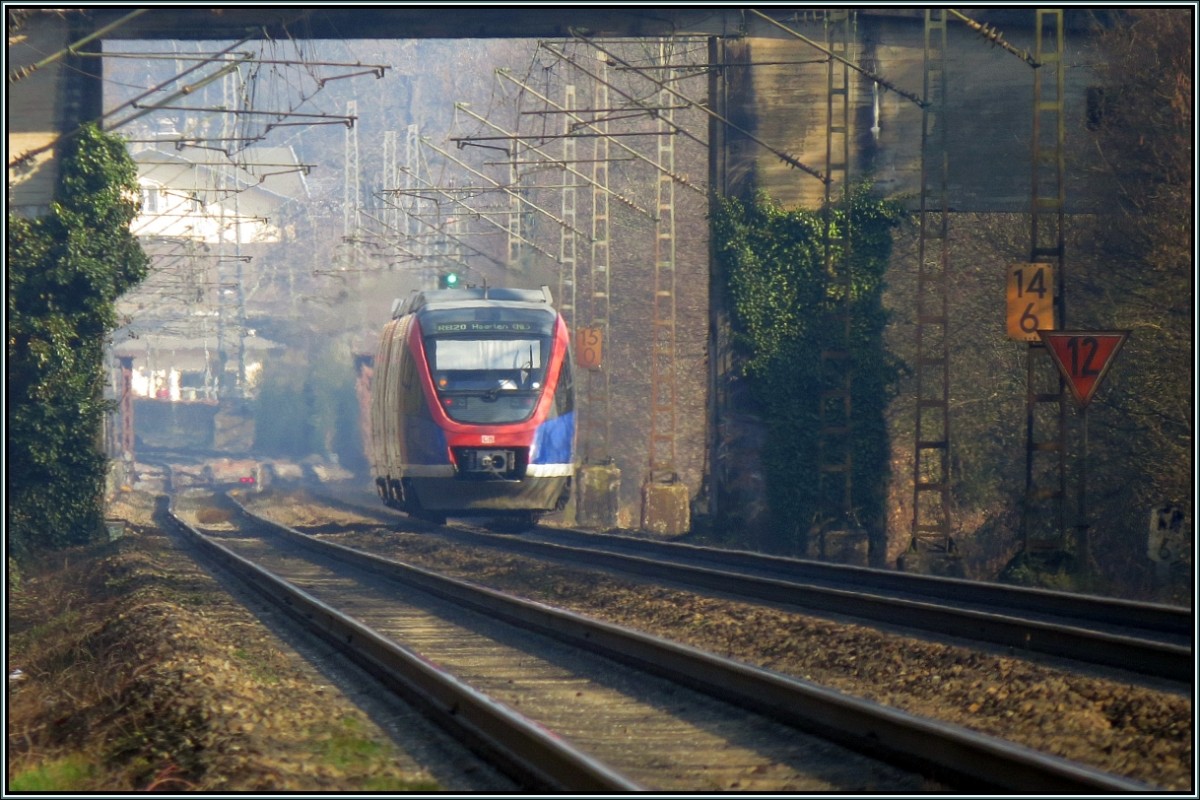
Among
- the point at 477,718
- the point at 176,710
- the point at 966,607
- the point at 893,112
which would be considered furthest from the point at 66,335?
the point at 477,718

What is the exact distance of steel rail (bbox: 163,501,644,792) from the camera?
6363 millimetres

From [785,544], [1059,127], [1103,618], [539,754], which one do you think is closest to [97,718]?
[539,754]

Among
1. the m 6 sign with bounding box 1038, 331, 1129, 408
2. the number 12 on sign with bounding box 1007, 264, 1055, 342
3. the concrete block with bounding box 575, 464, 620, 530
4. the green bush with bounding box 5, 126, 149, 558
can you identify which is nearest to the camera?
the m 6 sign with bounding box 1038, 331, 1129, 408

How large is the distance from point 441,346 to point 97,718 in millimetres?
14074

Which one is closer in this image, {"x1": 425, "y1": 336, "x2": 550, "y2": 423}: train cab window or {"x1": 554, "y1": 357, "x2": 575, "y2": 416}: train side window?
{"x1": 425, "y1": 336, "x2": 550, "y2": 423}: train cab window

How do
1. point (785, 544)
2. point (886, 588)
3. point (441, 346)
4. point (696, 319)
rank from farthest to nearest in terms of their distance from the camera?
1. point (696, 319)
2. point (785, 544)
3. point (441, 346)
4. point (886, 588)

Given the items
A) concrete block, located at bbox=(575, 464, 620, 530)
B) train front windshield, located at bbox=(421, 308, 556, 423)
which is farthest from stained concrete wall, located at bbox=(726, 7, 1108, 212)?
concrete block, located at bbox=(575, 464, 620, 530)

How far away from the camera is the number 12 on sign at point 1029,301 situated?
18.1 m

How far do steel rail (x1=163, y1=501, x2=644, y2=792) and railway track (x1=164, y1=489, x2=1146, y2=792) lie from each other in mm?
11

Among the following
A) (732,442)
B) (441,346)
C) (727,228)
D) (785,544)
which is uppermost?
(727,228)

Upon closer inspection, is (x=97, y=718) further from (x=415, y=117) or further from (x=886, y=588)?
Answer: (x=415, y=117)

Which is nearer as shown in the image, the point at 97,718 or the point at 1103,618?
the point at 97,718

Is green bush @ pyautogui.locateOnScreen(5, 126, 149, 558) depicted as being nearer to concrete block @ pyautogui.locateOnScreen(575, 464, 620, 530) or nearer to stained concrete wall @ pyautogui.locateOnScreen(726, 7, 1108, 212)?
stained concrete wall @ pyautogui.locateOnScreen(726, 7, 1108, 212)

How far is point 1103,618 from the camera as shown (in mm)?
12453
